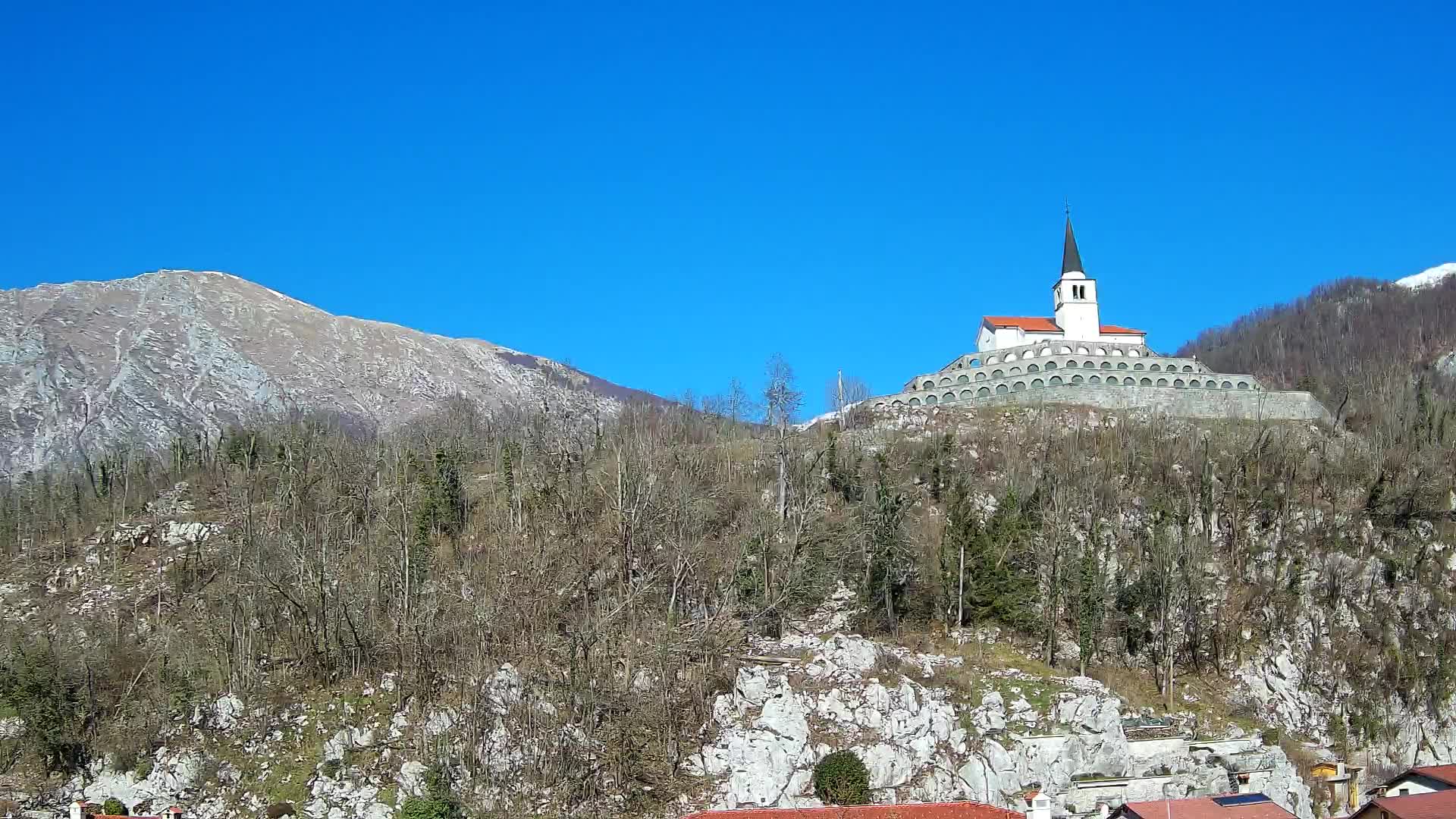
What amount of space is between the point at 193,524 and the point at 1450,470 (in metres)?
58.1

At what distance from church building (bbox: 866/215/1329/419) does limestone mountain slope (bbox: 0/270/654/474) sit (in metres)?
37.8

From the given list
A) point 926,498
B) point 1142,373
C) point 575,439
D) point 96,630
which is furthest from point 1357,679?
point 96,630

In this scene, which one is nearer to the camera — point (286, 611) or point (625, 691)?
point (625, 691)

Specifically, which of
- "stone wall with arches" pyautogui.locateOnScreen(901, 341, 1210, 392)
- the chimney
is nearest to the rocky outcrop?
the chimney

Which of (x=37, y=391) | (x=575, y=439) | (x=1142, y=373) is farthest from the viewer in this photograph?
(x=37, y=391)

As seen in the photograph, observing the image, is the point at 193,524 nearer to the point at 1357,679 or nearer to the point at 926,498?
the point at 926,498

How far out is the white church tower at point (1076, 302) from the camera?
3275 inches

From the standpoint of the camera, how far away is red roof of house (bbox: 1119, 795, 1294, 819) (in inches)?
1336

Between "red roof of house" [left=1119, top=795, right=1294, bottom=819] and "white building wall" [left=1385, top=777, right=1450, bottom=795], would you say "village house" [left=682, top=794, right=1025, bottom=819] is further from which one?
"white building wall" [left=1385, top=777, right=1450, bottom=795]

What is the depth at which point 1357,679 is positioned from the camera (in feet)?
168

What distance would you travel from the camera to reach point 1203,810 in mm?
34531

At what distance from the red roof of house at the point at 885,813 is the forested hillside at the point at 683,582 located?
5.68 m

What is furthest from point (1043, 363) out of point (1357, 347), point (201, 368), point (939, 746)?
point (201, 368)

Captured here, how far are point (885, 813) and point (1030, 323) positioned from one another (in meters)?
53.4
